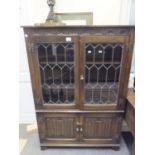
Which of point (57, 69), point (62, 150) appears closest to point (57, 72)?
point (57, 69)

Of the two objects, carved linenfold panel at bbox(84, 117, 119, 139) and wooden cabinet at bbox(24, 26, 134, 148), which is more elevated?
wooden cabinet at bbox(24, 26, 134, 148)

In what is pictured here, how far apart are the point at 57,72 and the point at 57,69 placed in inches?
1.4

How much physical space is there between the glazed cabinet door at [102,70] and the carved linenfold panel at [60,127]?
12.0 inches

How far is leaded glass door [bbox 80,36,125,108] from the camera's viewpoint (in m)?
1.57

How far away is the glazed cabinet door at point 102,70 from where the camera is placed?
156 cm

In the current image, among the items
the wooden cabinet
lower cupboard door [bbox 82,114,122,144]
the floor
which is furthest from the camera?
the floor

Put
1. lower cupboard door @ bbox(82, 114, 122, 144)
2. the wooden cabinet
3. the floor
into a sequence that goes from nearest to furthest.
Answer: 1. the wooden cabinet
2. lower cupboard door @ bbox(82, 114, 122, 144)
3. the floor

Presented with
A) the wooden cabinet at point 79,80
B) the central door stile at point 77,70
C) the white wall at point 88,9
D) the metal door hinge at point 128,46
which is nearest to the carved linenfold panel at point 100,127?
the wooden cabinet at point 79,80

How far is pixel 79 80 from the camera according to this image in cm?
168

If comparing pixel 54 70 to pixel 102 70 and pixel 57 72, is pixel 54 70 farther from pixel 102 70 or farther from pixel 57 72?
pixel 102 70

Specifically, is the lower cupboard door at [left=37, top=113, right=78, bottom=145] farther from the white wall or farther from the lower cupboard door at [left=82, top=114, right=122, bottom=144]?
the white wall

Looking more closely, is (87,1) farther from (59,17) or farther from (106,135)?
(106,135)

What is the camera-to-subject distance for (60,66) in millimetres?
1698

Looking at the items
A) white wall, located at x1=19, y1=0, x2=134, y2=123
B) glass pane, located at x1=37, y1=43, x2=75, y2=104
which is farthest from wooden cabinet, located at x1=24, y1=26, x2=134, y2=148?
white wall, located at x1=19, y1=0, x2=134, y2=123
